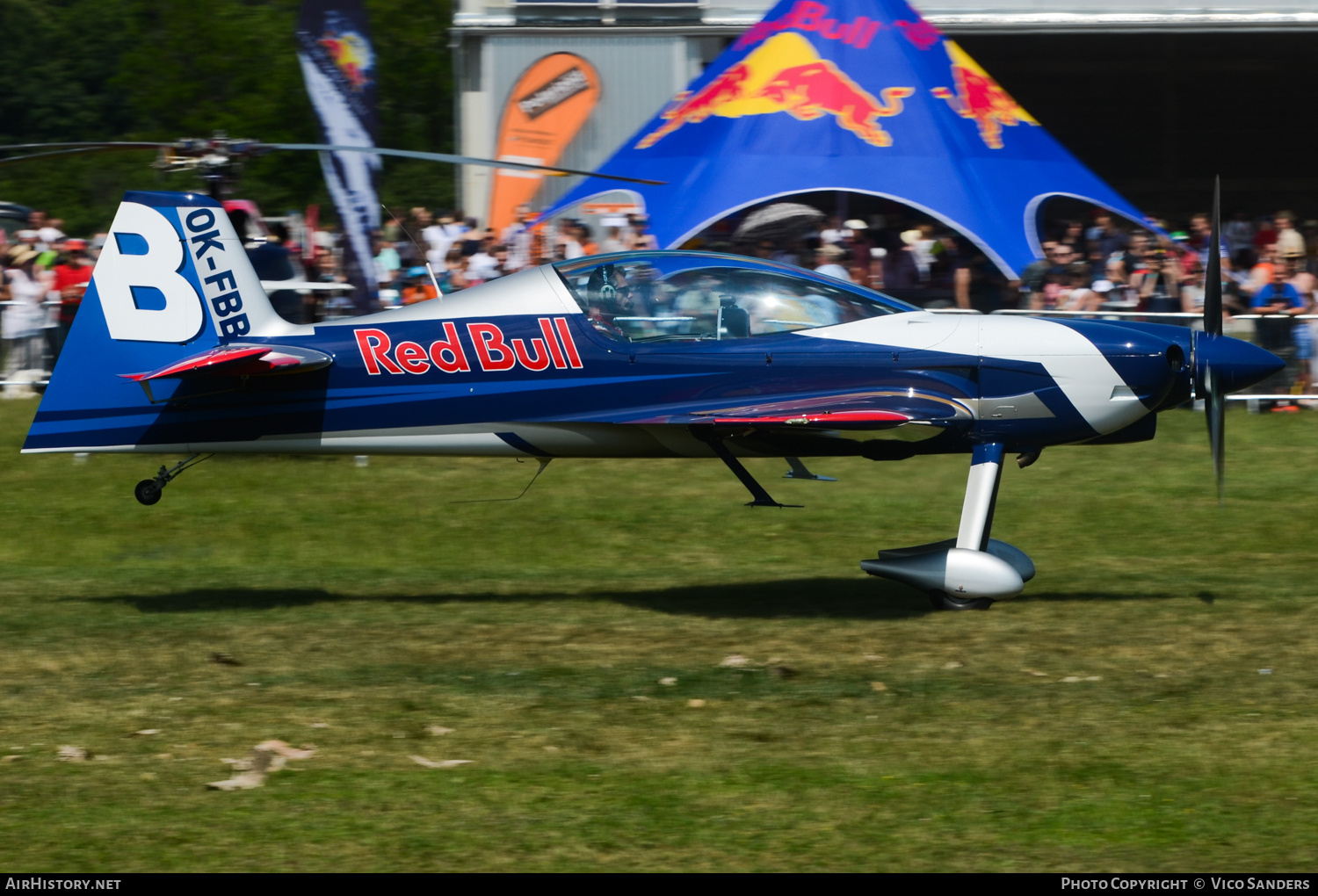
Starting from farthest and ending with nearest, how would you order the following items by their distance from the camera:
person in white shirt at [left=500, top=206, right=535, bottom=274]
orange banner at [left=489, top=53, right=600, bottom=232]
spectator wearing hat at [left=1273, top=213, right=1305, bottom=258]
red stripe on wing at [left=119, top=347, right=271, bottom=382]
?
orange banner at [left=489, top=53, right=600, bottom=232] → spectator wearing hat at [left=1273, top=213, right=1305, bottom=258] → person in white shirt at [left=500, top=206, right=535, bottom=274] → red stripe on wing at [left=119, top=347, right=271, bottom=382]

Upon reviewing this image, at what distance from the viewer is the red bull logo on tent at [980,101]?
1995 centimetres

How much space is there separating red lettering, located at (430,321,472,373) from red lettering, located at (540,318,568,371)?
1.77 ft

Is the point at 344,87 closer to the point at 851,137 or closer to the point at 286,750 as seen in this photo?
the point at 851,137

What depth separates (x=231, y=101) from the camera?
2249 inches

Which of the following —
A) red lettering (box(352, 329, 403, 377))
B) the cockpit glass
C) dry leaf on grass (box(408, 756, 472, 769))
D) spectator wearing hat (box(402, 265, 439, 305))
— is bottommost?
spectator wearing hat (box(402, 265, 439, 305))

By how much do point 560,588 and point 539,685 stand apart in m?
2.96

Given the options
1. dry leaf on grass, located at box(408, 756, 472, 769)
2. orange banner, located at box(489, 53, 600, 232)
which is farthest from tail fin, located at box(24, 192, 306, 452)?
orange banner, located at box(489, 53, 600, 232)

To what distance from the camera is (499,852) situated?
5.58 metres

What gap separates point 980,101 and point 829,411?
40.9 feet

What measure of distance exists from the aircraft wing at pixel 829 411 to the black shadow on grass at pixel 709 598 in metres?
1.36

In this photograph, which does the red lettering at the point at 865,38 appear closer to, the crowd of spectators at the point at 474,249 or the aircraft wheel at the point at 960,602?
the crowd of spectators at the point at 474,249

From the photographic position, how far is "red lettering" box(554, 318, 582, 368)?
9641 millimetres

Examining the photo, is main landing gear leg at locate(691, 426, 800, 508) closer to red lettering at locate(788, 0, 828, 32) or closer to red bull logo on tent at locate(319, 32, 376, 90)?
red bull logo on tent at locate(319, 32, 376, 90)

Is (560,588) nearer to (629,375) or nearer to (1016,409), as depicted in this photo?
(629,375)
